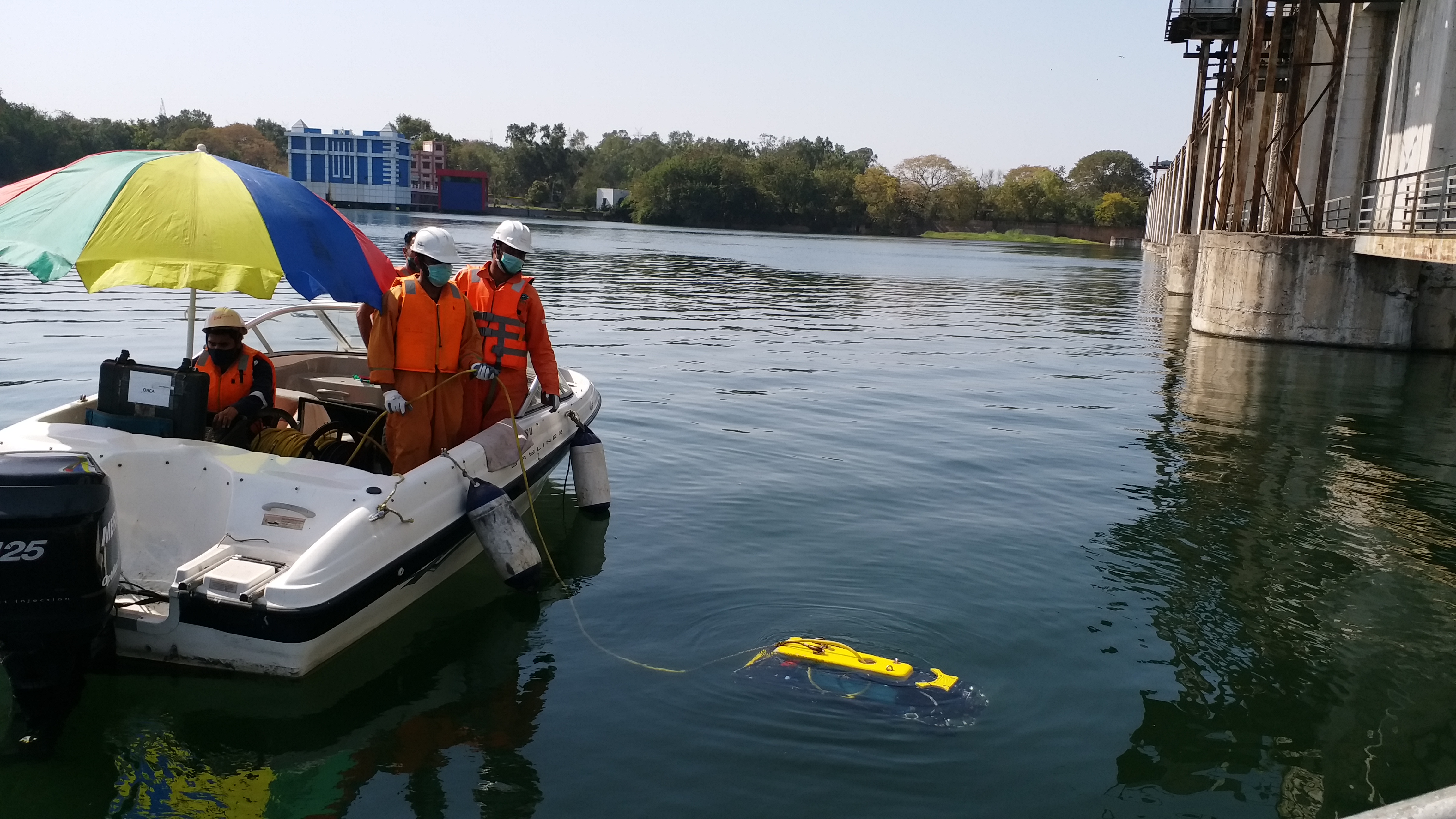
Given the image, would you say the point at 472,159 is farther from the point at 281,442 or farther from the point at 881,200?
the point at 281,442

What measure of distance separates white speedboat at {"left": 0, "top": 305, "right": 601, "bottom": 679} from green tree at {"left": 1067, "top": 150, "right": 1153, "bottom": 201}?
564 feet

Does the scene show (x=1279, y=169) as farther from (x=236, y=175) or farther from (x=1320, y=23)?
→ (x=236, y=175)

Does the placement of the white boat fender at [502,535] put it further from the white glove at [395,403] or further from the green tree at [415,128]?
the green tree at [415,128]

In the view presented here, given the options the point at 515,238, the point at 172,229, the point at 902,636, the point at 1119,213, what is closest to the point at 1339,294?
the point at 902,636

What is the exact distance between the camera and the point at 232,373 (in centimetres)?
689

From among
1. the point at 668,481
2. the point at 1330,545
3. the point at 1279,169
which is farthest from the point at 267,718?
the point at 1279,169

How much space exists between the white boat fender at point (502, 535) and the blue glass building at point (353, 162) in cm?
12680

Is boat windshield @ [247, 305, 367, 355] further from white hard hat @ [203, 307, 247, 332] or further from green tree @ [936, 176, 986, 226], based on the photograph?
green tree @ [936, 176, 986, 226]

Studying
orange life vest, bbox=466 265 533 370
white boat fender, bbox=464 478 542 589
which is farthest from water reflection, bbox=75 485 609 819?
orange life vest, bbox=466 265 533 370

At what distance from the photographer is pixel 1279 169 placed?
22.1 metres

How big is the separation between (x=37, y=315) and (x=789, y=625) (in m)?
19.7

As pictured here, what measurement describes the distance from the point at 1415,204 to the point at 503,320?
643 inches

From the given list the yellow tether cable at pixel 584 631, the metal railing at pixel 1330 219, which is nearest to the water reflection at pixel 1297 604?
the yellow tether cable at pixel 584 631

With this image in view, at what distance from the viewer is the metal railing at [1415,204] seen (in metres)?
16.4
